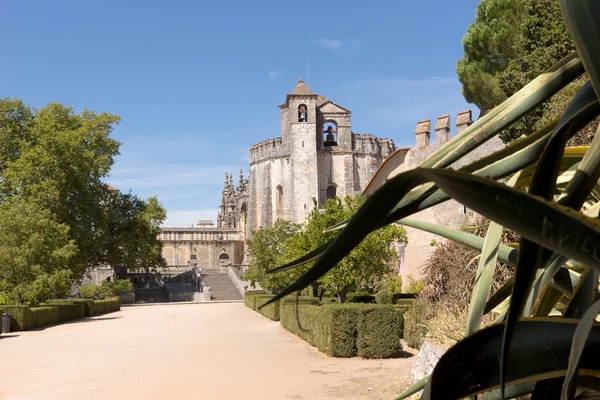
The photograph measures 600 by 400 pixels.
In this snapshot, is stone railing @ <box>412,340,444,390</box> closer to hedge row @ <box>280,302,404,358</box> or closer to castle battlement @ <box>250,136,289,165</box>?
hedge row @ <box>280,302,404,358</box>

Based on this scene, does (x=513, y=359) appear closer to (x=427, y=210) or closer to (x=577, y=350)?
(x=577, y=350)

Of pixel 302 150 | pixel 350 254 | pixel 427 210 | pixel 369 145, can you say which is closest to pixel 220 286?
pixel 302 150

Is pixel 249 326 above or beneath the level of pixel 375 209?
beneath

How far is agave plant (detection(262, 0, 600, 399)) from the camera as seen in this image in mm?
1047

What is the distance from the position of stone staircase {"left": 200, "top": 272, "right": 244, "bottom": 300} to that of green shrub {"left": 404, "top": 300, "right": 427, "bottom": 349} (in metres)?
33.1

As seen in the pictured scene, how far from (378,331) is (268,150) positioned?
47937 millimetres

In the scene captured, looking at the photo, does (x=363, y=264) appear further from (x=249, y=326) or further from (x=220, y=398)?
(x=220, y=398)

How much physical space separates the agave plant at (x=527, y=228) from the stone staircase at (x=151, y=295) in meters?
46.8

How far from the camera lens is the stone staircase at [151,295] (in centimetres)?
4672

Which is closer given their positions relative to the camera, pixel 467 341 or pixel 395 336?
pixel 467 341

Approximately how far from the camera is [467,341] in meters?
1.33

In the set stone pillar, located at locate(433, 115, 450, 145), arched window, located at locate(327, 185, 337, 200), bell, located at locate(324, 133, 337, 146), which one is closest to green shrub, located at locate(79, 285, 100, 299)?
arched window, located at locate(327, 185, 337, 200)

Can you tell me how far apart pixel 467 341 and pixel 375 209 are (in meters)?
0.39

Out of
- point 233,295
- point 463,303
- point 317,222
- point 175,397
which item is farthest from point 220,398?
point 233,295
